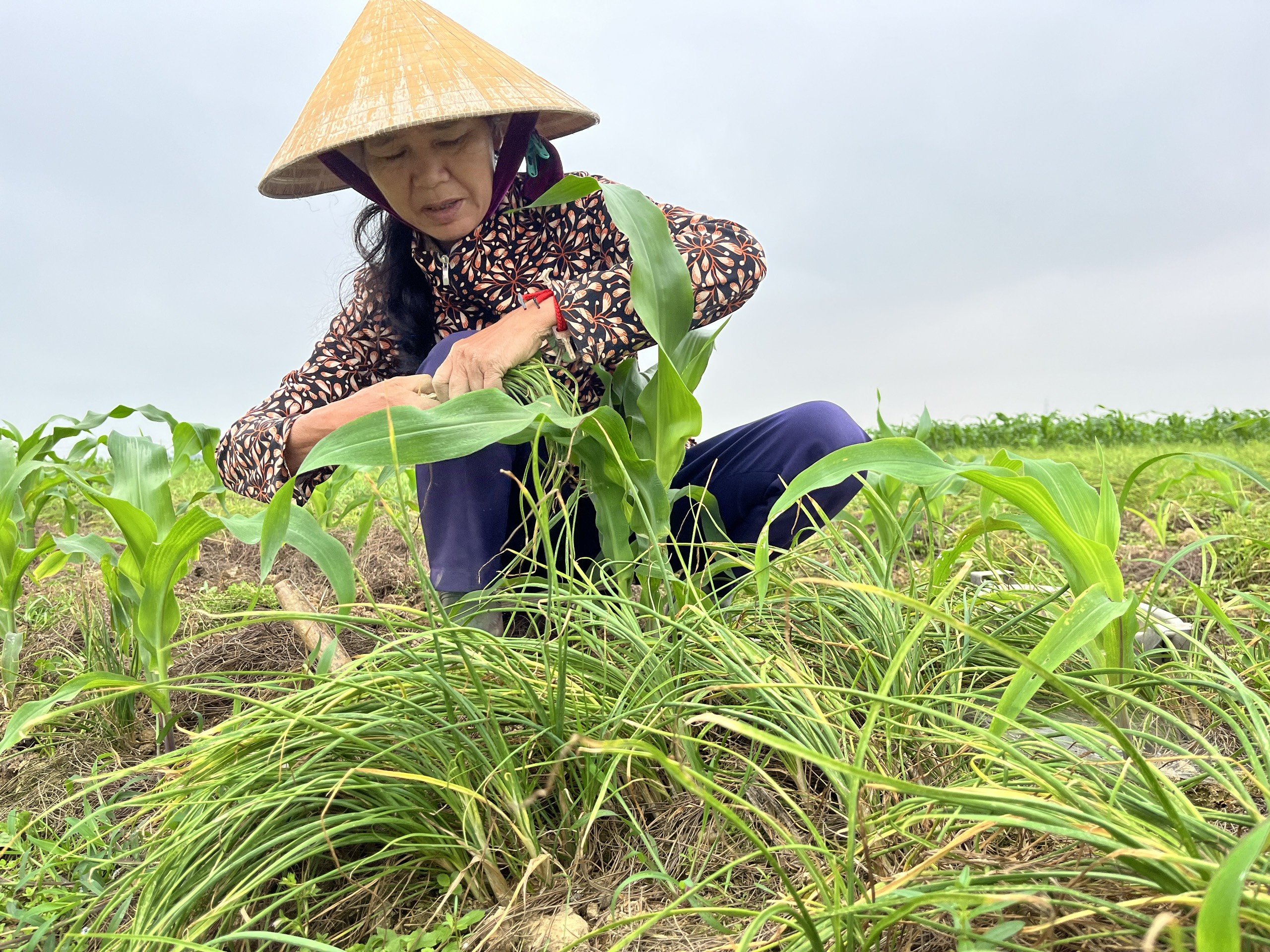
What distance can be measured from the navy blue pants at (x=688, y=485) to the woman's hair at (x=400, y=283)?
11.6 inches

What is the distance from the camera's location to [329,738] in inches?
35.6

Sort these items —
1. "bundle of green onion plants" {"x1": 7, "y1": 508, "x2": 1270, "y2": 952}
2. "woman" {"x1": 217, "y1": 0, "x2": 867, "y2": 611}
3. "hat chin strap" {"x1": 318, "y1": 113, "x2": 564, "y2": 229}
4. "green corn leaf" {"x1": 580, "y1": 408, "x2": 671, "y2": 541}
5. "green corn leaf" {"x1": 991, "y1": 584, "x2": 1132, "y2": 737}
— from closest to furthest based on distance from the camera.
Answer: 1. "bundle of green onion plants" {"x1": 7, "y1": 508, "x2": 1270, "y2": 952}
2. "green corn leaf" {"x1": 991, "y1": 584, "x2": 1132, "y2": 737}
3. "green corn leaf" {"x1": 580, "y1": 408, "x2": 671, "y2": 541}
4. "woman" {"x1": 217, "y1": 0, "x2": 867, "y2": 611}
5. "hat chin strap" {"x1": 318, "y1": 113, "x2": 564, "y2": 229}

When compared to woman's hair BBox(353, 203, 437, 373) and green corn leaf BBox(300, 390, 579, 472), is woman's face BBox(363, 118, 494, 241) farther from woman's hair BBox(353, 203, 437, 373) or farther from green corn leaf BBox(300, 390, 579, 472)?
green corn leaf BBox(300, 390, 579, 472)

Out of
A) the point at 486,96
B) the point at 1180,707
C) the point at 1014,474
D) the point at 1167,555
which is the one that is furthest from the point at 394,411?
the point at 1167,555

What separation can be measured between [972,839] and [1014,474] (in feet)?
1.13

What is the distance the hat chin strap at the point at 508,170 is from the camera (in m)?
1.70

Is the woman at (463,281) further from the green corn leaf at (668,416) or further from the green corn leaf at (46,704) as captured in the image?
the green corn leaf at (46,704)

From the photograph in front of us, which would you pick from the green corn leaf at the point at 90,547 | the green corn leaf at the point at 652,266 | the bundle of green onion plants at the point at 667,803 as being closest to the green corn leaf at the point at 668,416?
the green corn leaf at the point at 652,266

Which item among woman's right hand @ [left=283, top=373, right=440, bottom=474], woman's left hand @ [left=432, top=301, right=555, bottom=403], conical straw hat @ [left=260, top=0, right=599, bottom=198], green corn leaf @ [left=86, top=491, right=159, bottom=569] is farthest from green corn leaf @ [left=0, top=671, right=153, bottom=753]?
conical straw hat @ [left=260, top=0, right=599, bottom=198]

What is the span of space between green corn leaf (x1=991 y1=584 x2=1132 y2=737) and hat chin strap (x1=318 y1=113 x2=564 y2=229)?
4.32 feet

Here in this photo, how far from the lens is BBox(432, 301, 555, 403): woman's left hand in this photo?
1346mm

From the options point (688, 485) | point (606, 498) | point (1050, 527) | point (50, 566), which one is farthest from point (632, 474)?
point (50, 566)

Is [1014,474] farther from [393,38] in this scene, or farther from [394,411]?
[393,38]

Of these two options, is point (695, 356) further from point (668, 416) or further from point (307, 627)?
point (307, 627)
